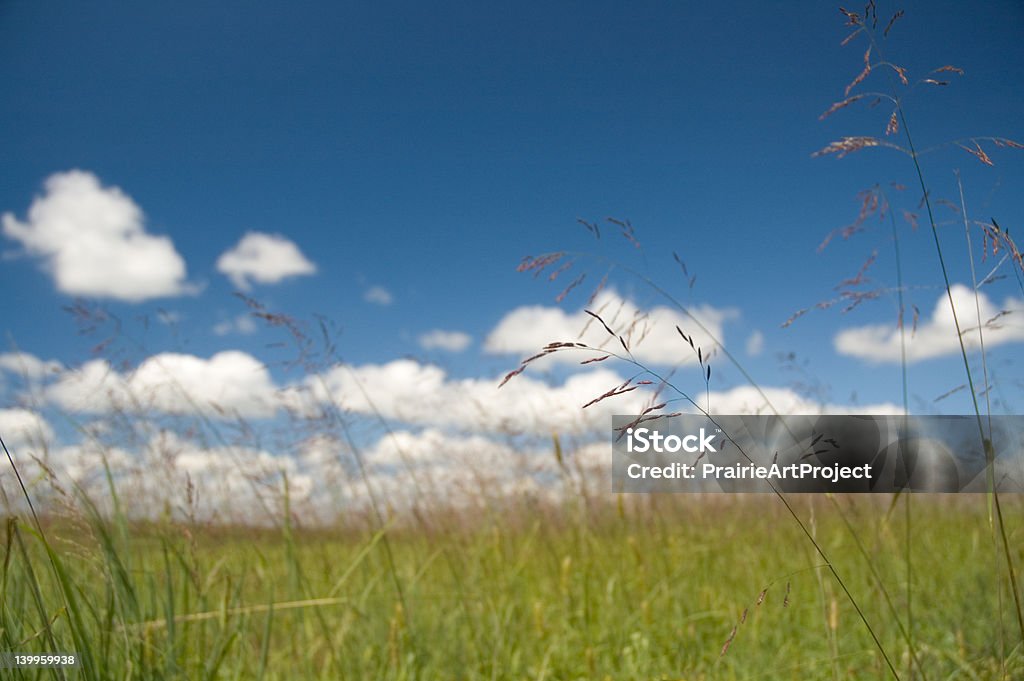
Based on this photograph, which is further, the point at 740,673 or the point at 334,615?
the point at 334,615

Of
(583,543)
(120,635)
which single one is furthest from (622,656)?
(120,635)

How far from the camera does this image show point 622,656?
81.9 inches

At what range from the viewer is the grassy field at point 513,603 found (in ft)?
4.76

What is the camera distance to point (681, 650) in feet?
6.56

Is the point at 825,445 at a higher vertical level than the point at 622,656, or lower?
higher

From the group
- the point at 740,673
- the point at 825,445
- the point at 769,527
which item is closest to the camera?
the point at 825,445

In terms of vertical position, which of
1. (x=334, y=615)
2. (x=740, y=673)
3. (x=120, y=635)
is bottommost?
(x=740, y=673)

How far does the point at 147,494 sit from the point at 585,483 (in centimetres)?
172

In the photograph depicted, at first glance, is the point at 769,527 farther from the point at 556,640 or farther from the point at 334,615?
the point at 334,615

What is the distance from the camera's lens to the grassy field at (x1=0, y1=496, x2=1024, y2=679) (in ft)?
4.76

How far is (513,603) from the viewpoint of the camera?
232 cm

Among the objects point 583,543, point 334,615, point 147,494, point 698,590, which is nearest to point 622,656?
point 583,543

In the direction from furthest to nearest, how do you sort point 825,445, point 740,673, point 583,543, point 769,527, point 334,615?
point 769,527
point 583,543
point 334,615
point 740,673
point 825,445

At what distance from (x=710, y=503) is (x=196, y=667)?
9.44 feet
